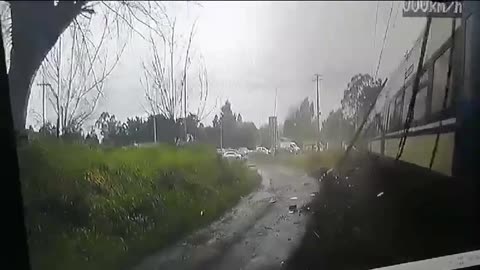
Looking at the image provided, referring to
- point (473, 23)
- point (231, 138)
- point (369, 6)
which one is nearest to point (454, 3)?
point (473, 23)

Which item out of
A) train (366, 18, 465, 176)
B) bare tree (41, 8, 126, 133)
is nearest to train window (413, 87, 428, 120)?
train (366, 18, 465, 176)

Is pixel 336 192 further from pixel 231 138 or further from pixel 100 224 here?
pixel 100 224

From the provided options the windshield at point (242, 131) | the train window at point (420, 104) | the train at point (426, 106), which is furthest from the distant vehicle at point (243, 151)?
the train window at point (420, 104)

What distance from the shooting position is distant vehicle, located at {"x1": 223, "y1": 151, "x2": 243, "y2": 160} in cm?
89

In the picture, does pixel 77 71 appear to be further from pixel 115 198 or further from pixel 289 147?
pixel 289 147

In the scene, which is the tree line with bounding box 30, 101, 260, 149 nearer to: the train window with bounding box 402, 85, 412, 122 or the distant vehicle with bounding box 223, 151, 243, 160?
the distant vehicle with bounding box 223, 151, 243, 160

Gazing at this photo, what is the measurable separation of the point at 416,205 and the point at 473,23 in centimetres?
38

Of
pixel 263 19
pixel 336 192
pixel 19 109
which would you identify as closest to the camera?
pixel 19 109

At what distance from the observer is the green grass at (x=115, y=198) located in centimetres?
75

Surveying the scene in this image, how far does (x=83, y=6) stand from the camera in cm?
77

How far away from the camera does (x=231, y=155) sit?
0.90 m

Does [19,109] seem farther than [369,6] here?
No

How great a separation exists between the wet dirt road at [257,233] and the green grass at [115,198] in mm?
23

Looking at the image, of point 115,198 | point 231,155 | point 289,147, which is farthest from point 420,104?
point 115,198
